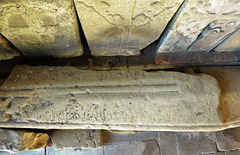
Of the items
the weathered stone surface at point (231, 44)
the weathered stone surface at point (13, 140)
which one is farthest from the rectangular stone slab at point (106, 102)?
the weathered stone surface at point (231, 44)

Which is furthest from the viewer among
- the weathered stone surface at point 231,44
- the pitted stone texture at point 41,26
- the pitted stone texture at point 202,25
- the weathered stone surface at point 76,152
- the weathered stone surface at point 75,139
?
the weathered stone surface at point 76,152

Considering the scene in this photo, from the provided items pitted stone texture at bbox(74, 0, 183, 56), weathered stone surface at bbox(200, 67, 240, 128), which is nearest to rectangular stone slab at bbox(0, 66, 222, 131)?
weathered stone surface at bbox(200, 67, 240, 128)

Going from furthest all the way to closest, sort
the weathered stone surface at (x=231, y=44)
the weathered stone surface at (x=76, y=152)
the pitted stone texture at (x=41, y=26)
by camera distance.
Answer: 1. the weathered stone surface at (x=76, y=152)
2. the weathered stone surface at (x=231, y=44)
3. the pitted stone texture at (x=41, y=26)

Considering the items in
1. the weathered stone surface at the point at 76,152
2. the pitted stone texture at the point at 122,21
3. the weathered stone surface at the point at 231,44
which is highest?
the weathered stone surface at the point at 231,44

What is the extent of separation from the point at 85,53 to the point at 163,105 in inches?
42.5

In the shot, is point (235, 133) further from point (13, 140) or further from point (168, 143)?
point (13, 140)

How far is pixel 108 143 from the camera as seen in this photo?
2.43 m

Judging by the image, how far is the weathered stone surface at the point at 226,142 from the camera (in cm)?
246

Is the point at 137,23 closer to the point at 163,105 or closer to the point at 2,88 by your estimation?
the point at 163,105

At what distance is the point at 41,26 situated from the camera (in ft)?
4.37

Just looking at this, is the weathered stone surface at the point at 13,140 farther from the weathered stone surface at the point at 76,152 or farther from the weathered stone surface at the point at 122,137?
the weathered stone surface at the point at 122,137

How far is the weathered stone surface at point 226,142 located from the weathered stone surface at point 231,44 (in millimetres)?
1294

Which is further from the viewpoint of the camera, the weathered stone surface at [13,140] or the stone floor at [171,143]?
the stone floor at [171,143]

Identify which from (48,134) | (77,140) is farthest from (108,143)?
(48,134)
